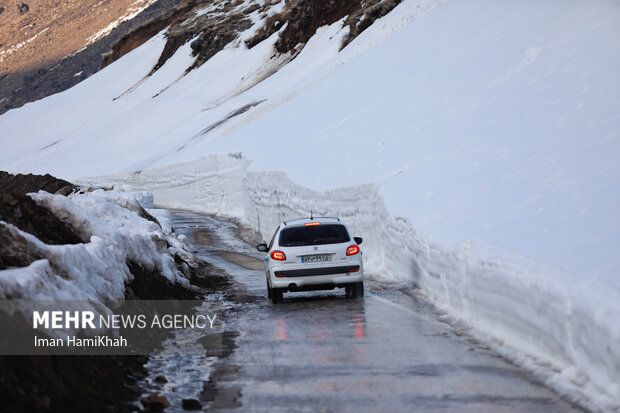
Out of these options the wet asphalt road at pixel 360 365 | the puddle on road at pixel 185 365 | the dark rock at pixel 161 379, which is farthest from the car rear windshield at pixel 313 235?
the dark rock at pixel 161 379

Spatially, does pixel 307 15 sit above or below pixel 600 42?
above

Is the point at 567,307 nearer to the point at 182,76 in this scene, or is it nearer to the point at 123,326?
the point at 123,326

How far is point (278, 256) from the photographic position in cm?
1688

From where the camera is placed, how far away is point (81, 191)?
1380 inches

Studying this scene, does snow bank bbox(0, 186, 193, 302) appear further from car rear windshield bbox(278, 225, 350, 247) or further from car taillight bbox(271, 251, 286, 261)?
car rear windshield bbox(278, 225, 350, 247)

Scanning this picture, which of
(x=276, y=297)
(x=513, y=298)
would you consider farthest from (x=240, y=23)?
(x=513, y=298)

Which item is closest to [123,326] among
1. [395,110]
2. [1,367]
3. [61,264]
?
[61,264]

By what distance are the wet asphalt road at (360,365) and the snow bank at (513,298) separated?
34 cm

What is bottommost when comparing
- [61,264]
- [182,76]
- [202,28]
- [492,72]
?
[61,264]

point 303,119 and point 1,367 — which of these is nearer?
point 1,367

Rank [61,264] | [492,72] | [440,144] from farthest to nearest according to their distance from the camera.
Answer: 1. [492,72]
2. [440,144]
3. [61,264]

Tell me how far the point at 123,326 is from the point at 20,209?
351 cm

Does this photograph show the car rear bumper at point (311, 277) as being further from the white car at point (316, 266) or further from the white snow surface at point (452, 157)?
the white snow surface at point (452, 157)

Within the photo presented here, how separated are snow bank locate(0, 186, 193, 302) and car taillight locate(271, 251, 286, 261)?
1935 millimetres
